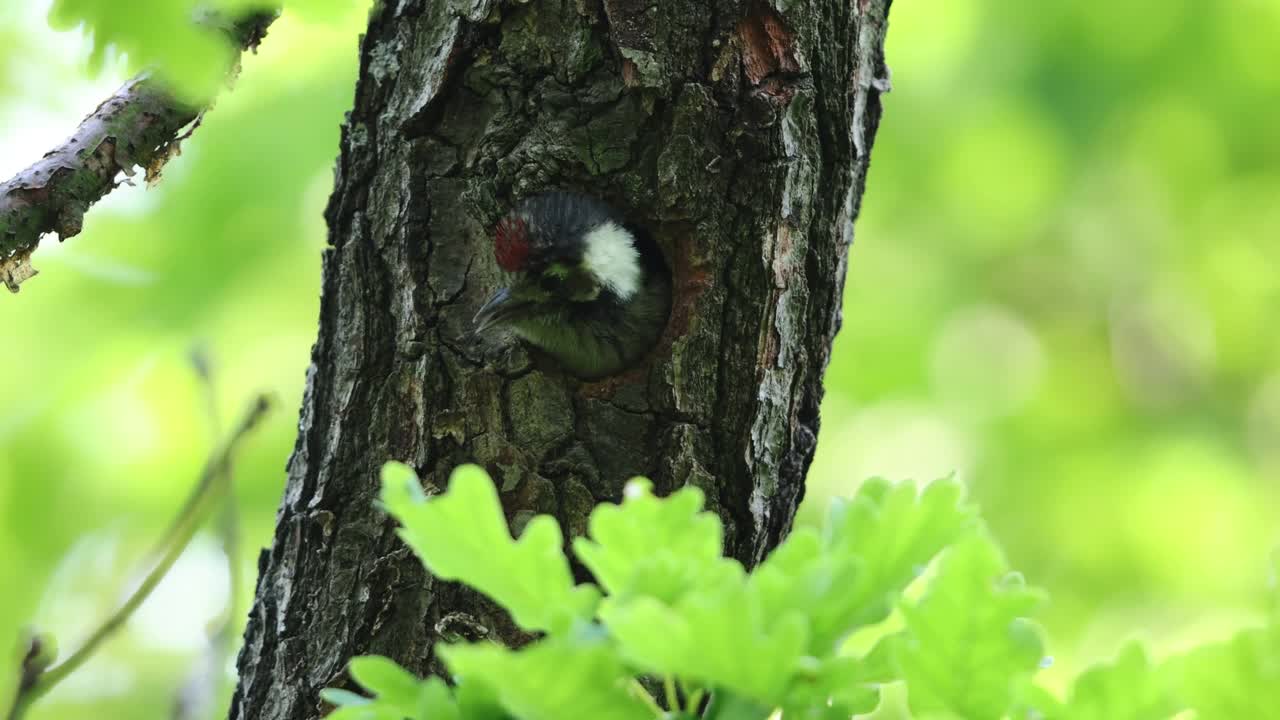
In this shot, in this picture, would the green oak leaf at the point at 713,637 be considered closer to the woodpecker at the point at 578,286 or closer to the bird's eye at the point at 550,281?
the woodpecker at the point at 578,286

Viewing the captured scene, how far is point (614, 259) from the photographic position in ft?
13.3

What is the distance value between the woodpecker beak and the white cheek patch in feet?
1.69

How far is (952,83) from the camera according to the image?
6.85 m

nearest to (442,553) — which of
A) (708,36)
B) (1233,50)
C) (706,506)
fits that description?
(706,506)

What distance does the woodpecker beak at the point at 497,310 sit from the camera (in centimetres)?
312

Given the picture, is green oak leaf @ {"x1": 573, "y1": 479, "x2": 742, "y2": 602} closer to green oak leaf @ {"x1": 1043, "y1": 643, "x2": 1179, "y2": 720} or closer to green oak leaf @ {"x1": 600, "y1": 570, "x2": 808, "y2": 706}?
green oak leaf @ {"x1": 600, "y1": 570, "x2": 808, "y2": 706}

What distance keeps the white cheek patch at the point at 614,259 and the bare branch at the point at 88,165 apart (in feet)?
4.17

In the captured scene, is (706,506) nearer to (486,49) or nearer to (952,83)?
(486,49)

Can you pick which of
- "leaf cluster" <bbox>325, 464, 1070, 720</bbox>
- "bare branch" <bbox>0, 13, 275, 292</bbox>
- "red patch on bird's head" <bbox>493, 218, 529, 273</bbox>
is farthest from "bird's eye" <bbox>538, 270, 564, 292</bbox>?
"leaf cluster" <bbox>325, 464, 1070, 720</bbox>

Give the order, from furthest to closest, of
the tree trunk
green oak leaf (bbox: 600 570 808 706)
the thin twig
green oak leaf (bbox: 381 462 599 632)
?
1. the tree trunk
2. the thin twig
3. green oak leaf (bbox: 381 462 599 632)
4. green oak leaf (bbox: 600 570 808 706)

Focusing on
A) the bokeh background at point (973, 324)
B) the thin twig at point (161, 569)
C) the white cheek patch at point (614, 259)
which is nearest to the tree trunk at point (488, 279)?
the thin twig at point (161, 569)

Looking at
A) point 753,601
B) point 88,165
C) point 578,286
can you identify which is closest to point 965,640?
point 753,601

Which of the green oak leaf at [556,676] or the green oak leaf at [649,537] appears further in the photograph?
the green oak leaf at [649,537]

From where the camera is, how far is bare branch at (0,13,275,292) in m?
2.60
